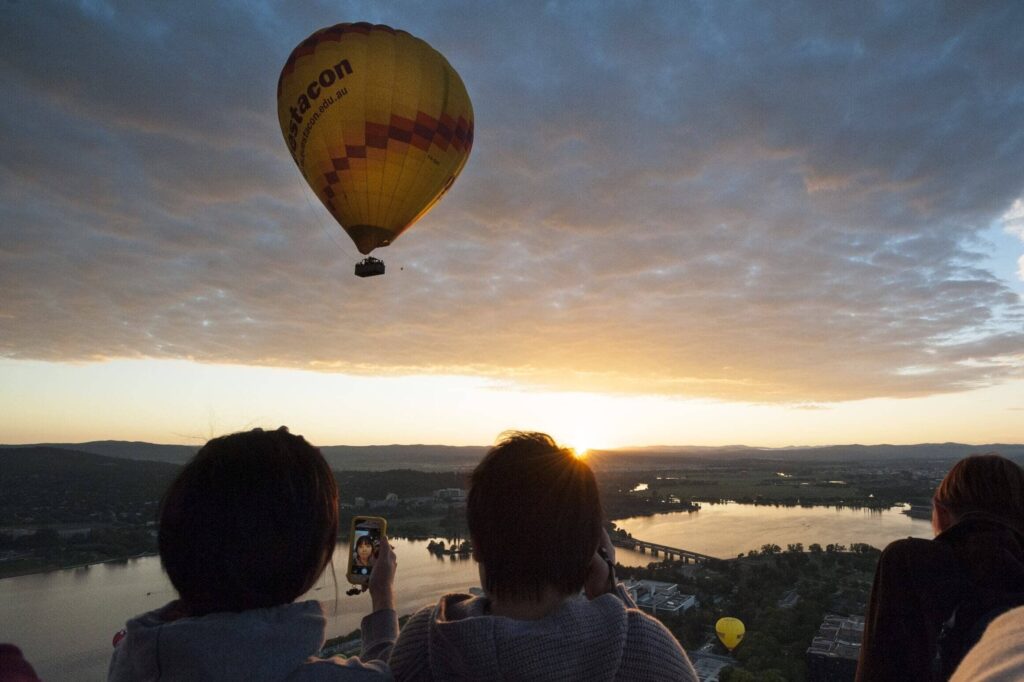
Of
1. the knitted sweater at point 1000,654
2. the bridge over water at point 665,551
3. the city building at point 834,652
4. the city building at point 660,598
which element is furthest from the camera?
the bridge over water at point 665,551

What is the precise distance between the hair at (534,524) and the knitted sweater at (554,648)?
5 centimetres

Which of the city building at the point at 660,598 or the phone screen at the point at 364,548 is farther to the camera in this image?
the city building at the point at 660,598

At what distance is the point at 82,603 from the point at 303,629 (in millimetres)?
20172

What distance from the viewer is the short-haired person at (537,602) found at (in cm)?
86

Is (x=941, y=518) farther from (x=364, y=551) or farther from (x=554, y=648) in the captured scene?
(x=364, y=551)

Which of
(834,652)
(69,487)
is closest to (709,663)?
(834,652)

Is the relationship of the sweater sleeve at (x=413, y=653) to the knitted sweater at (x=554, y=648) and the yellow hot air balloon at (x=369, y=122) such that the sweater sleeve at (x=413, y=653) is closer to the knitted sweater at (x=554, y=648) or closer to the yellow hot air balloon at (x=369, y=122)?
the knitted sweater at (x=554, y=648)

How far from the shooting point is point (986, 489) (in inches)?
57.2

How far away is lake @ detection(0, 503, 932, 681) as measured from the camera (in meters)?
13.3

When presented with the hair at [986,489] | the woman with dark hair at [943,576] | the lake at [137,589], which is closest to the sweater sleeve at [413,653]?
the woman with dark hair at [943,576]

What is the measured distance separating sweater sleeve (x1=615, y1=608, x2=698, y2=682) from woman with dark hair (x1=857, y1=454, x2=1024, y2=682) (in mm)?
778

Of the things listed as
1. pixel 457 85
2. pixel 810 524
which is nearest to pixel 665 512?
pixel 810 524

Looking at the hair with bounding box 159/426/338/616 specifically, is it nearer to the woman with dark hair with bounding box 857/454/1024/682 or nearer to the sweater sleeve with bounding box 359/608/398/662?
the sweater sleeve with bounding box 359/608/398/662

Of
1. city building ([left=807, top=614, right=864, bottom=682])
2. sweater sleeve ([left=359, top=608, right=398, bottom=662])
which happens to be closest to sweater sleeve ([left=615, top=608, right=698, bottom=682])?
sweater sleeve ([left=359, top=608, right=398, bottom=662])
